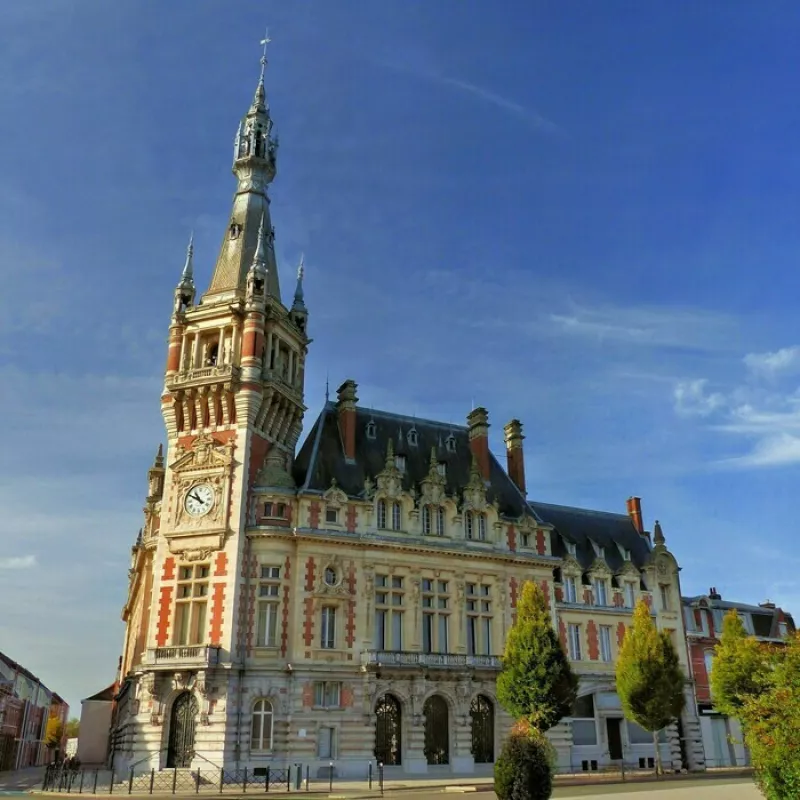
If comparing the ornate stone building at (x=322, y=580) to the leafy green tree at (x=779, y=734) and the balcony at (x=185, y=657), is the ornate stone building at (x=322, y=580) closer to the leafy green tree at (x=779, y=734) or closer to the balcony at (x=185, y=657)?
the balcony at (x=185, y=657)

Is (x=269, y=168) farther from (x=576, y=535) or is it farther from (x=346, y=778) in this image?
(x=346, y=778)

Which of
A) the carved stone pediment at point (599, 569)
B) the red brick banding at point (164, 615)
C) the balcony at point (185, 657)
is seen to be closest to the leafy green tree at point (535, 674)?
the balcony at point (185, 657)

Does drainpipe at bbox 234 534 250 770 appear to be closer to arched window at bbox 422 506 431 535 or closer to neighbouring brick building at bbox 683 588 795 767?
arched window at bbox 422 506 431 535

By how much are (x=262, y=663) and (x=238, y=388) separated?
14897mm

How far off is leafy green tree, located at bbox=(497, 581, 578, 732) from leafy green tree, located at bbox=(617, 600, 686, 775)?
5943 millimetres

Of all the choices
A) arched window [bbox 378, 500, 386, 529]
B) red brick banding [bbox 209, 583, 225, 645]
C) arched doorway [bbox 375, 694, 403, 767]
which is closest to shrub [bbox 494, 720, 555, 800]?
arched doorway [bbox 375, 694, 403, 767]

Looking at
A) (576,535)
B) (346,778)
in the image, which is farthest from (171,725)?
(576,535)

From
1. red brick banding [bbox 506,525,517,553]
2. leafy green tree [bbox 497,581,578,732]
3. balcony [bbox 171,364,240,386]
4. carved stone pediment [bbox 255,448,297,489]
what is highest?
balcony [bbox 171,364,240,386]

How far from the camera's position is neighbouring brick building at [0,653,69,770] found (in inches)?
2798

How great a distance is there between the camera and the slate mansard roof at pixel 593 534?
54.1 m

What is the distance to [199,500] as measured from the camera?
43125 mm

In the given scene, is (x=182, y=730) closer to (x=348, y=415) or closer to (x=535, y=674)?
(x=535, y=674)

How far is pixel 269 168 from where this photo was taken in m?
55.6

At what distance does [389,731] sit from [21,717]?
60629 millimetres
